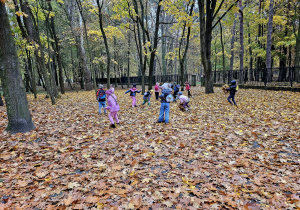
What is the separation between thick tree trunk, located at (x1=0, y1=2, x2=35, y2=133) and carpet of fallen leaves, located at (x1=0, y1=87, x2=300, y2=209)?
48cm

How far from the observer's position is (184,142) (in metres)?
5.09

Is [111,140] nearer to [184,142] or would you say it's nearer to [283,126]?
[184,142]

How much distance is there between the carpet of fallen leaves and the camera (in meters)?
2.71

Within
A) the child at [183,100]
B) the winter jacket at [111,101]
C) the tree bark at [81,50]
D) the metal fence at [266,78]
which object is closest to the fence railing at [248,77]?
the metal fence at [266,78]

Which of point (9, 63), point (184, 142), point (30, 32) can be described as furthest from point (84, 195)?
point (30, 32)

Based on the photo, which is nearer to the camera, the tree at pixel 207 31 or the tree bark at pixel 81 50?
the tree at pixel 207 31

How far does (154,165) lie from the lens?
3.81m

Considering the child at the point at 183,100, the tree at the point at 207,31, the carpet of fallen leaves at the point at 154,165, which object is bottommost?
the carpet of fallen leaves at the point at 154,165

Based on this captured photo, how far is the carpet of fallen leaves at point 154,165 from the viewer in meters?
2.71

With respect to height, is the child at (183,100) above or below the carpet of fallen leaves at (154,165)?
above

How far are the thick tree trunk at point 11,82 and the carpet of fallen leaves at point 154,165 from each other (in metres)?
0.48

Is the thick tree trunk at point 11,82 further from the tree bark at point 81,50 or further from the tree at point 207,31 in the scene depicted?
the tree bark at point 81,50

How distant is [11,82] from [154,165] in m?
5.28

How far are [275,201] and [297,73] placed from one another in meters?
14.7
